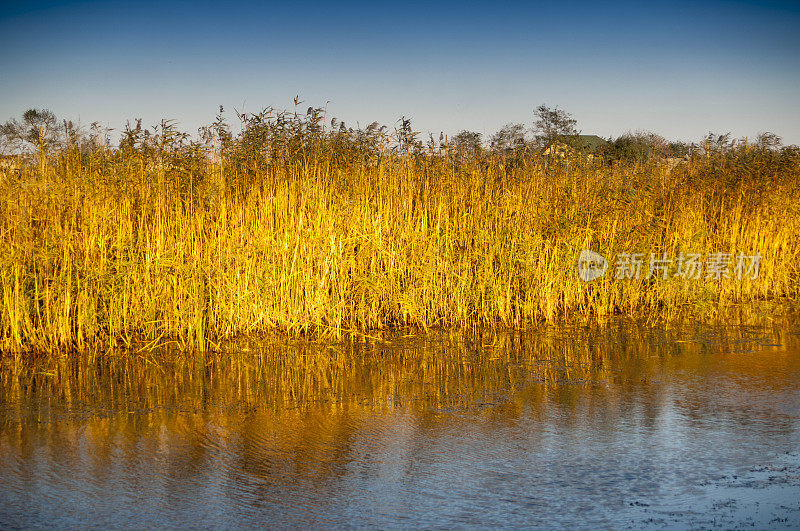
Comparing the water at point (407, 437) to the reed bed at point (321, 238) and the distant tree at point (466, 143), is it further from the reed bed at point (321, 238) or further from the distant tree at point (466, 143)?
the distant tree at point (466, 143)

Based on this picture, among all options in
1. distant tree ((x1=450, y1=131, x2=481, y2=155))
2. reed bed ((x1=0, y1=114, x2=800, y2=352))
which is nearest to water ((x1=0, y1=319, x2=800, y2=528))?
reed bed ((x1=0, y1=114, x2=800, y2=352))

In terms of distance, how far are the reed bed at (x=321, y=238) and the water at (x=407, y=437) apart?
2.08 ft

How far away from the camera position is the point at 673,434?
4730 mm

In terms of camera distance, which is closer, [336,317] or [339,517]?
[339,517]

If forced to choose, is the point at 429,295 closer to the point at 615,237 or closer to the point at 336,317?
the point at 336,317

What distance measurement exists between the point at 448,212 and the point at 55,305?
170 inches

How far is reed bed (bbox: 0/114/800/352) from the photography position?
7270 millimetres

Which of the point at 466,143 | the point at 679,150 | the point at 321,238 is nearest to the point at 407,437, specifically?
the point at 321,238

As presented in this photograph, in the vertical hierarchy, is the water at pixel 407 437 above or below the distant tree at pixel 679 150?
below

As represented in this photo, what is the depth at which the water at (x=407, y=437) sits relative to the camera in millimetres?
3619

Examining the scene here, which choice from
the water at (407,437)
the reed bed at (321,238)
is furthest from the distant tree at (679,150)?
the water at (407,437)

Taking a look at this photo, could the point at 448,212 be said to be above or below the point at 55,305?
above

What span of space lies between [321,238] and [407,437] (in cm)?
371

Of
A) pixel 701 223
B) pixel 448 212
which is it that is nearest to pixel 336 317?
pixel 448 212
